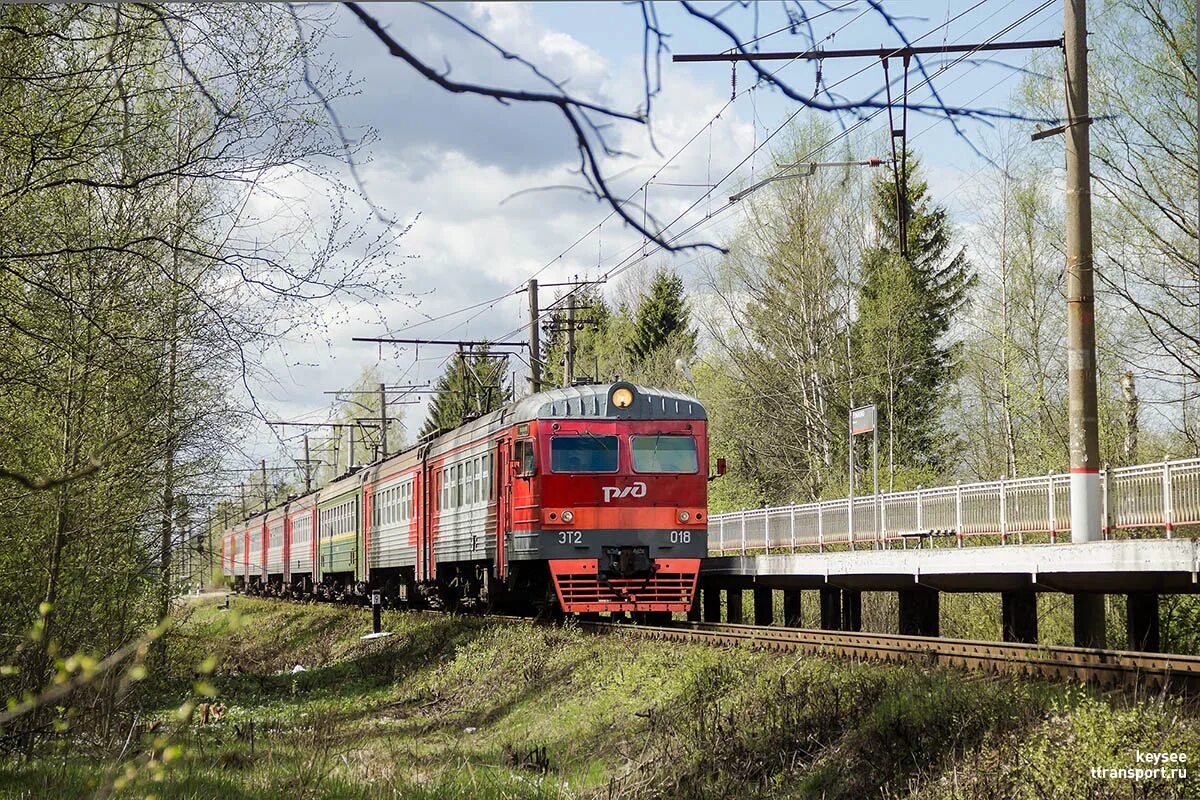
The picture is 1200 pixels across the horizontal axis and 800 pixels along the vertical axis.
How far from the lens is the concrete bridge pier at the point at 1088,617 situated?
1465 centimetres

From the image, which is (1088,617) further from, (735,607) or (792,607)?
(735,607)

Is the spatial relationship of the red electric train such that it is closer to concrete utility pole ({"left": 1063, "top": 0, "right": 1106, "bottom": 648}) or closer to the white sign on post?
the white sign on post

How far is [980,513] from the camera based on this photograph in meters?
17.1

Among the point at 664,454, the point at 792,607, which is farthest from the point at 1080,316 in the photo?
Result: the point at 792,607

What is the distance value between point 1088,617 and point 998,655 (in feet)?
13.2

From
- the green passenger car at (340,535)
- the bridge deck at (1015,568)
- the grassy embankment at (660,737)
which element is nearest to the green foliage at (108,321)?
the grassy embankment at (660,737)

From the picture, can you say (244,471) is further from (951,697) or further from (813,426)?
(813,426)

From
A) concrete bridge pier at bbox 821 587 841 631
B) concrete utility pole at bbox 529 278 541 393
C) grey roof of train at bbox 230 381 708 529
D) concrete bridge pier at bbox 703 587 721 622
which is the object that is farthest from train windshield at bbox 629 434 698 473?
concrete utility pole at bbox 529 278 541 393

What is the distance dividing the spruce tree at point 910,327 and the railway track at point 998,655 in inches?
756

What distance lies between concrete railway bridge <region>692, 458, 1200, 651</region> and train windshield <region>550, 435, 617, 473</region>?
2812mm

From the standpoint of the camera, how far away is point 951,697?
9.41m

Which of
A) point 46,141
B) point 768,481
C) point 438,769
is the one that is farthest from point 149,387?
point 768,481

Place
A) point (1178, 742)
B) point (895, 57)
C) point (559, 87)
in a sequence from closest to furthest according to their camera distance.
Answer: point (559, 87)
point (895, 57)
point (1178, 742)

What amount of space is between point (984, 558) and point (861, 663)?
264 centimetres
